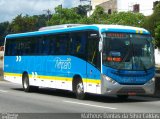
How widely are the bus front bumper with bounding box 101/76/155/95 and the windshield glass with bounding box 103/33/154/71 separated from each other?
63cm

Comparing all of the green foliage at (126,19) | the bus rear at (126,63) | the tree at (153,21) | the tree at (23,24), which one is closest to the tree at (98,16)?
the green foliage at (126,19)

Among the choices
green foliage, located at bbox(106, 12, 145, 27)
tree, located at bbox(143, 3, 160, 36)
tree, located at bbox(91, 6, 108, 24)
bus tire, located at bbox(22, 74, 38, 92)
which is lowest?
bus tire, located at bbox(22, 74, 38, 92)

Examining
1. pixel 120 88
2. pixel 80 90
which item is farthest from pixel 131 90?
pixel 80 90

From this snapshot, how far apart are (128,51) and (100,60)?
115 centimetres

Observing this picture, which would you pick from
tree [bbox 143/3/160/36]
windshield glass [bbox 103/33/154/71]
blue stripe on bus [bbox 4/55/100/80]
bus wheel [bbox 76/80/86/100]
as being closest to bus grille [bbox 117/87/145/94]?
windshield glass [bbox 103/33/154/71]

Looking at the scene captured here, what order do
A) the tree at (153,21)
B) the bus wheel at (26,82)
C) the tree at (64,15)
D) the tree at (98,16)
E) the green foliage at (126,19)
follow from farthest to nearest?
the tree at (64,15) → the tree at (98,16) → the green foliage at (126,19) → the tree at (153,21) → the bus wheel at (26,82)

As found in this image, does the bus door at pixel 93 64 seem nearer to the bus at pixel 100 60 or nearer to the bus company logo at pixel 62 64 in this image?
the bus at pixel 100 60

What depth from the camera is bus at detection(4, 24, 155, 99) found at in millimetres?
20828

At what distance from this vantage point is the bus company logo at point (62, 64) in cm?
2366

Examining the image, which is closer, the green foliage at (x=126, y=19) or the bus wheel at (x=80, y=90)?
the bus wheel at (x=80, y=90)

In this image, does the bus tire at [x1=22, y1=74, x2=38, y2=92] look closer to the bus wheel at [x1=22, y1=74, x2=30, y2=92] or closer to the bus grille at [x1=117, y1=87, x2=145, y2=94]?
the bus wheel at [x1=22, y1=74, x2=30, y2=92]

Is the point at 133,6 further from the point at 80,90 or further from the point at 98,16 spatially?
the point at 80,90

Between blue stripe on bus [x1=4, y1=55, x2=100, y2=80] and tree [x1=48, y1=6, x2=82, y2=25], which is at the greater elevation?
tree [x1=48, y1=6, x2=82, y2=25]

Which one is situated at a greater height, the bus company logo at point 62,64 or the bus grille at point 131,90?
the bus company logo at point 62,64
